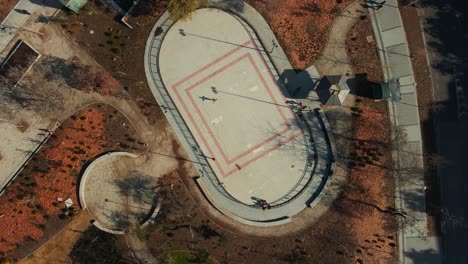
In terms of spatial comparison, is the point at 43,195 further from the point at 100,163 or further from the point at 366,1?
the point at 366,1

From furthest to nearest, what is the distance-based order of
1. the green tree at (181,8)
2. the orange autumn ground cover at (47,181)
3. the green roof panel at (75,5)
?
the orange autumn ground cover at (47,181) → the green roof panel at (75,5) → the green tree at (181,8)

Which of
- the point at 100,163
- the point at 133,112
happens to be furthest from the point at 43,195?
the point at 133,112

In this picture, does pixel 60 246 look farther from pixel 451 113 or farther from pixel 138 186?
pixel 451 113

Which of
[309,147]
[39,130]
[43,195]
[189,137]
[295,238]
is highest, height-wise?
[309,147]

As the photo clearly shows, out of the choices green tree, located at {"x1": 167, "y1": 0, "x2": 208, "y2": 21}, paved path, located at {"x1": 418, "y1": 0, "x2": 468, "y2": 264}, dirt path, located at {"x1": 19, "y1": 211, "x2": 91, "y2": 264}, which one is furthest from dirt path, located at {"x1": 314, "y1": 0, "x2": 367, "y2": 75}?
dirt path, located at {"x1": 19, "y1": 211, "x2": 91, "y2": 264}

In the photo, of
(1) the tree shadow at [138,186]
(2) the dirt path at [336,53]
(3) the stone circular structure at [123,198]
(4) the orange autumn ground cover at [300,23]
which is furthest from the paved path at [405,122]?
(3) the stone circular structure at [123,198]

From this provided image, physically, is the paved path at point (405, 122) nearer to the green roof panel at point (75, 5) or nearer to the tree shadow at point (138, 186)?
the tree shadow at point (138, 186)

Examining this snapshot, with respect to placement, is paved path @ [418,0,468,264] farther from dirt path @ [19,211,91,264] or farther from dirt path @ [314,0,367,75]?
dirt path @ [19,211,91,264]
